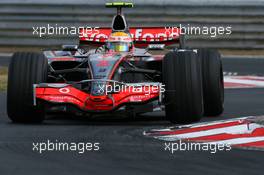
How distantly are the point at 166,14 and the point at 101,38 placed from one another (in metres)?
9.32

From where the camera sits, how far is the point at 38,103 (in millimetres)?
11594

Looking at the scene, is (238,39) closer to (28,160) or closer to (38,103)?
(38,103)

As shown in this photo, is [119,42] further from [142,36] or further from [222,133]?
[222,133]

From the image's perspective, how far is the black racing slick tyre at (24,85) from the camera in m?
11.6

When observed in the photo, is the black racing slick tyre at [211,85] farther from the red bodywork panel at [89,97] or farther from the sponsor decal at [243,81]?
the sponsor decal at [243,81]

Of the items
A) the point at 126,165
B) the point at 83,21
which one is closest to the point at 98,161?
the point at 126,165

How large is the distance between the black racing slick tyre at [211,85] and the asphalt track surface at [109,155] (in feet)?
3.05

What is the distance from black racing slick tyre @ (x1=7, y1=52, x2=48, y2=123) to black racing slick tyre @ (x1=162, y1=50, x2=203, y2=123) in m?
1.47
